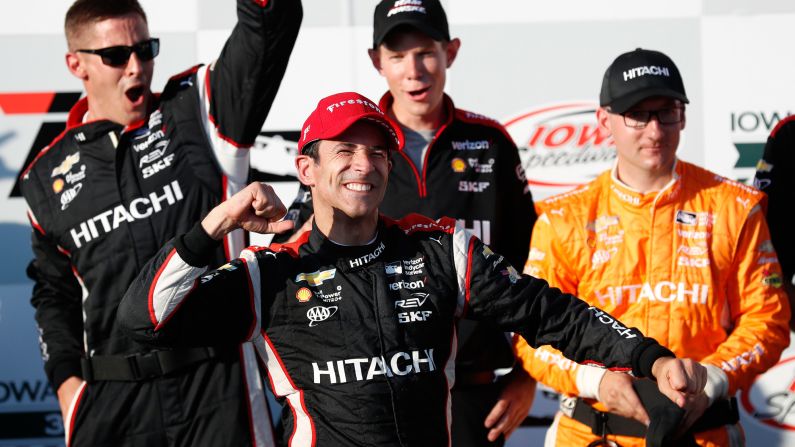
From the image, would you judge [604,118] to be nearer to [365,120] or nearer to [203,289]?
[365,120]

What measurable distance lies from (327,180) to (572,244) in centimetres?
98

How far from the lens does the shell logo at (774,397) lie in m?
3.90

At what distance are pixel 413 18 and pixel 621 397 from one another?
1.41m

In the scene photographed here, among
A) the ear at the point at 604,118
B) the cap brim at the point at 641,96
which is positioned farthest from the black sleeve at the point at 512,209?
the cap brim at the point at 641,96

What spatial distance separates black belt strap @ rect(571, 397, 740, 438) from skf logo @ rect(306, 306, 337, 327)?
1.02 meters

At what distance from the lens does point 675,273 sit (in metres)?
2.87

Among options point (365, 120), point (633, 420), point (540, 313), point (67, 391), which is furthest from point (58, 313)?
point (633, 420)

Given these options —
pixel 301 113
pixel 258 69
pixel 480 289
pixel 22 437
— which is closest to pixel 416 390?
pixel 480 289

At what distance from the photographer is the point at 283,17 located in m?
2.76

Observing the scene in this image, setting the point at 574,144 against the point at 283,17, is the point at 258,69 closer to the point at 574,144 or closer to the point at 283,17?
Answer: the point at 283,17

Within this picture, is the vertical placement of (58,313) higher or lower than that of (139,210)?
lower

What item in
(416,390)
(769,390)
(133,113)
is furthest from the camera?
(769,390)

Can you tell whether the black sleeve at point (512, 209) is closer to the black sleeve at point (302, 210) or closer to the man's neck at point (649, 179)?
the man's neck at point (649, 179)

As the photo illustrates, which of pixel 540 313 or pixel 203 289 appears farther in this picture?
pixel 540 313
